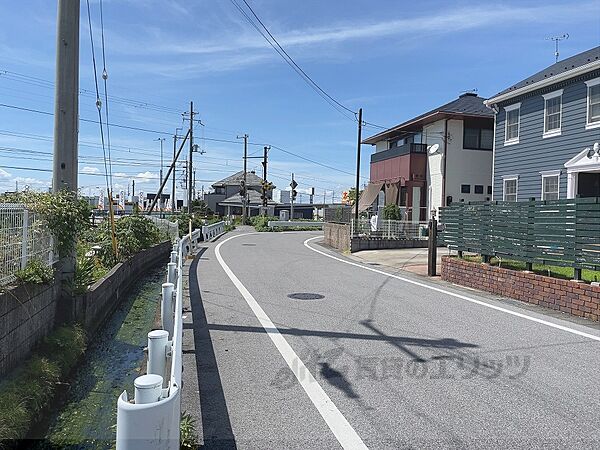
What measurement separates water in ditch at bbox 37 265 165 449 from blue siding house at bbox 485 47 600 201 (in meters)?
14.4

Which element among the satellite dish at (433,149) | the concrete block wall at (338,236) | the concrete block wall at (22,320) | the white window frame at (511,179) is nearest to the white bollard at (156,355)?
the concrete block wall at (22,320)

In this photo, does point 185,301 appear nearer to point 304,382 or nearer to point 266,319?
point 266,319

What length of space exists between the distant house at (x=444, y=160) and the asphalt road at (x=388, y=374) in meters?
20.0

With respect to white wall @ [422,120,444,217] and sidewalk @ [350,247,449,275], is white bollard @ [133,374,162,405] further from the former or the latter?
white wall @ [422,120,444,217]

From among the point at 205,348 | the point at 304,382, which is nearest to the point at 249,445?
the point at 304,382

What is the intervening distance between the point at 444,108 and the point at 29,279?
27501 millimetres

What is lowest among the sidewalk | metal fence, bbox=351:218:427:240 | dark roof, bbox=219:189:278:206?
the sidewalk

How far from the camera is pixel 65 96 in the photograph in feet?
28.5

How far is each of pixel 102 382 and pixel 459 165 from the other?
26.7 metres

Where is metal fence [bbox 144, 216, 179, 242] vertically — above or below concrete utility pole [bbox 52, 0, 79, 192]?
→ below

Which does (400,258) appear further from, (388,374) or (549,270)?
(388,374)

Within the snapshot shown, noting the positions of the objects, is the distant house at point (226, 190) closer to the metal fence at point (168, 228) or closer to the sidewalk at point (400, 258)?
the metal fence at point (168, 228)

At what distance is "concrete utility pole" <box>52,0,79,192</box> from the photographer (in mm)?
8586

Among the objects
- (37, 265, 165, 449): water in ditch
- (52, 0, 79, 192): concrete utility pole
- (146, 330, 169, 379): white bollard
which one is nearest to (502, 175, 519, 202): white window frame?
(37, 265, 165, 449): water in ditch
